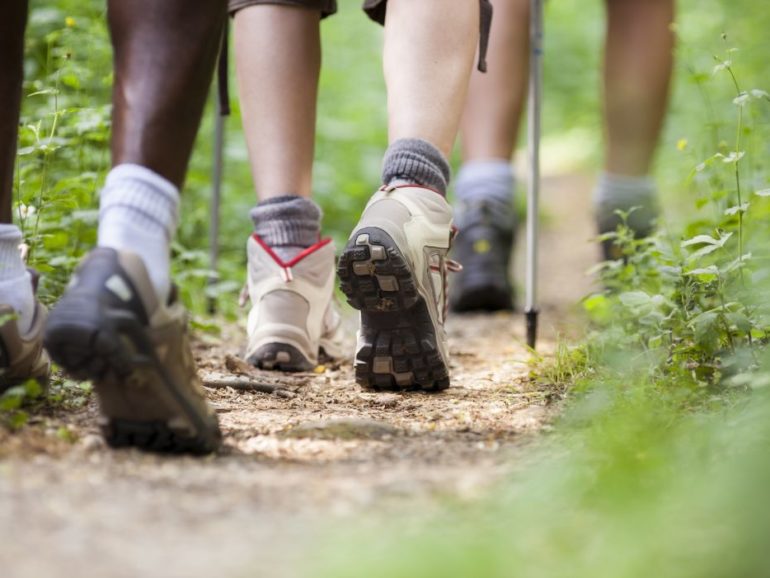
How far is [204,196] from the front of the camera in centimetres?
414

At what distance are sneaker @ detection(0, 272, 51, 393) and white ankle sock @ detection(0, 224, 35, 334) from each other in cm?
1

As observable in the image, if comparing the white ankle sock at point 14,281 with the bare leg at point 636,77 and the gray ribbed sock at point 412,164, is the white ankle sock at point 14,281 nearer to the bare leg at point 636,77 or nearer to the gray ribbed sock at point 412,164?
the gray ribbed sock at point 412,164

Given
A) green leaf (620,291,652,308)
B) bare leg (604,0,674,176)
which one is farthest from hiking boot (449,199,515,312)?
green leaf (620,291,652,308)

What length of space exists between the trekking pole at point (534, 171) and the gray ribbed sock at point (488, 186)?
693mm

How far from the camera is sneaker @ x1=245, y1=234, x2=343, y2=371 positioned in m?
2.11

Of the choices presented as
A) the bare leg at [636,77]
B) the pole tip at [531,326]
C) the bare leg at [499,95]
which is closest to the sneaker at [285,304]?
the pole tip at [531,326]

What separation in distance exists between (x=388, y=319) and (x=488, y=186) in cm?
161

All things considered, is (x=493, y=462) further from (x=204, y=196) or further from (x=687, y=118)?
(x=687, y=118)

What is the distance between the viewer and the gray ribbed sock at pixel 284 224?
2.13m

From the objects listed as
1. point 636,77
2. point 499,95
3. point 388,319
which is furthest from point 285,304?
point 636,77

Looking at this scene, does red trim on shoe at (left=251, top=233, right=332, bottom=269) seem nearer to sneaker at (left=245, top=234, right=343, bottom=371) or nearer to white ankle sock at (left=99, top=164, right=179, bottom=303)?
sneaker at (left=245, top=234, right=343, bottom=371)

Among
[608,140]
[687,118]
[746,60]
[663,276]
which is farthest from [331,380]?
[687,118]

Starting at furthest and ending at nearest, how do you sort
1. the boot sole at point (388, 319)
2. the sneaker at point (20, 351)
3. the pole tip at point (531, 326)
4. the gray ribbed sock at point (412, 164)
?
1. the pole tip at point (531, 326)
2. the gray ribbed sock at point (412, 164)
3. the boot sole at point (388, 319)
4. the sneaker at point (20, 351)

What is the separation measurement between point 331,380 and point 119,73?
3.16 feet
